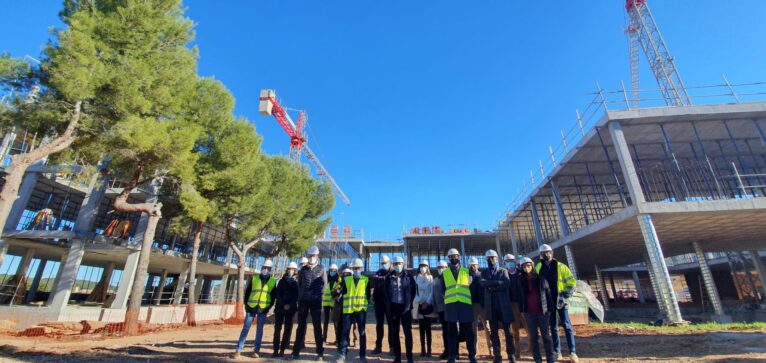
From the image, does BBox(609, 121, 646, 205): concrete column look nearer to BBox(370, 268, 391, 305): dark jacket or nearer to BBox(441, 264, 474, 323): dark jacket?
BBox(441, 264, 474, 323): dark jacket

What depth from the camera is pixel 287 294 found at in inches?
242

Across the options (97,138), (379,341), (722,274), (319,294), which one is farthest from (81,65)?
(722,274)

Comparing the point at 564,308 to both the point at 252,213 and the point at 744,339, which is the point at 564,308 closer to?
the point at 744,339

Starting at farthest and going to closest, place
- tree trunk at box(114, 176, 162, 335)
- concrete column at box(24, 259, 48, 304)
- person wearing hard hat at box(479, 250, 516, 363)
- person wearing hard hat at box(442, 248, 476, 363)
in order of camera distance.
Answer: concrete column at box(24, 259, 48, 304)
tree trunk at box(114, 176, 162, 335)
person wearing hard hat at box(479, 250, 516, 363)
person wearing hard hat at box(442, 248, 476, 363)

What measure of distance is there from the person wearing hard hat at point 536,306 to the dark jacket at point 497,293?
256 millimetres

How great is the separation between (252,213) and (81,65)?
9993 mm

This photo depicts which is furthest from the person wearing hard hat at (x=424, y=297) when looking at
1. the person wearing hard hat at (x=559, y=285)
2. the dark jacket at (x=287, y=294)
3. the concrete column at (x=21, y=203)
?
the concrete column at (x=21, y=203)

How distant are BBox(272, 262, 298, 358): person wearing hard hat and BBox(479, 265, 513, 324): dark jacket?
3.25m

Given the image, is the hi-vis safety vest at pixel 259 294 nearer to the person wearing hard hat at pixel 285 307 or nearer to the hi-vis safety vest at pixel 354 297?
the person wearing hard hat at pixel 285 307

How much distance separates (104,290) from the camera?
20969mm

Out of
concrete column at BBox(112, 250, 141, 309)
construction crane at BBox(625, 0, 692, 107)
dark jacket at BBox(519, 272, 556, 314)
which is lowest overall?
dark jacket at BBox(519, 272, 556, 314)

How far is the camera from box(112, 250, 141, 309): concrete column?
579 inches

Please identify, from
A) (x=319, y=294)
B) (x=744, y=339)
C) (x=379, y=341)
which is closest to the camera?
(x=319, y=294)

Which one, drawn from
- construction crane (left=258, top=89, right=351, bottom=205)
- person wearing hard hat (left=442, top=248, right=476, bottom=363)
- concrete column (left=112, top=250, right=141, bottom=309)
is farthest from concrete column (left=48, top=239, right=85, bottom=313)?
construction crane (left=258, top=89, right=351, bottom=205)
